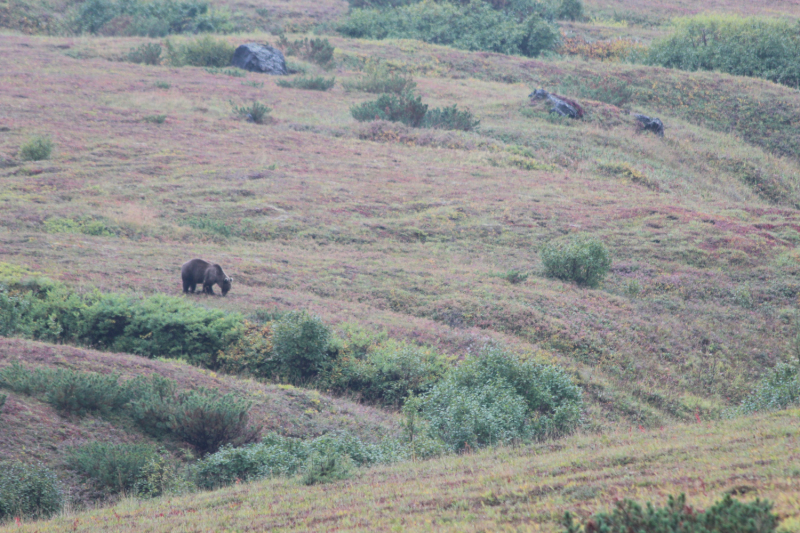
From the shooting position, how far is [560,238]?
2214cm

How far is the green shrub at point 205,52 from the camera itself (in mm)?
47062

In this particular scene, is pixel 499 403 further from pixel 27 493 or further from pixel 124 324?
pixel 124 324

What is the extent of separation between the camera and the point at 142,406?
9.09 meters

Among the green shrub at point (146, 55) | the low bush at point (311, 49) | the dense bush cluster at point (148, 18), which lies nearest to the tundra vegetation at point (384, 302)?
the green shrub at point (146, 55)

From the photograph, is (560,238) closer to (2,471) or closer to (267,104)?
(2,471)

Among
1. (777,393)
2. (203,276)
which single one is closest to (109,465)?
(203,276)

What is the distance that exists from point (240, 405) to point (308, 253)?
36.6 feet

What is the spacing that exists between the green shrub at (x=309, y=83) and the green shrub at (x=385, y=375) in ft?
112

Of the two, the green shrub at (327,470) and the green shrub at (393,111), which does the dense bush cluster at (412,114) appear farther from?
the green shrub at (327,470)

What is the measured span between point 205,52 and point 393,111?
18.9 meters

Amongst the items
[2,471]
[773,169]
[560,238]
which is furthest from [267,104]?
[2,471]

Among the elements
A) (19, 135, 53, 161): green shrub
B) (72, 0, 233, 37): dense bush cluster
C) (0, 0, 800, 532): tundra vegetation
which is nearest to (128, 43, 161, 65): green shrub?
(0, 0, 800, 532): tundra vegetation

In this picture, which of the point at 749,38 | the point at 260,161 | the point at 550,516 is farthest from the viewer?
→ the point at 749,38

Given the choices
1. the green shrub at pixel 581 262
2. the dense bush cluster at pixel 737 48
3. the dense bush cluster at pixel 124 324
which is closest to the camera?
the dense bush cluster at pixel 124 324
